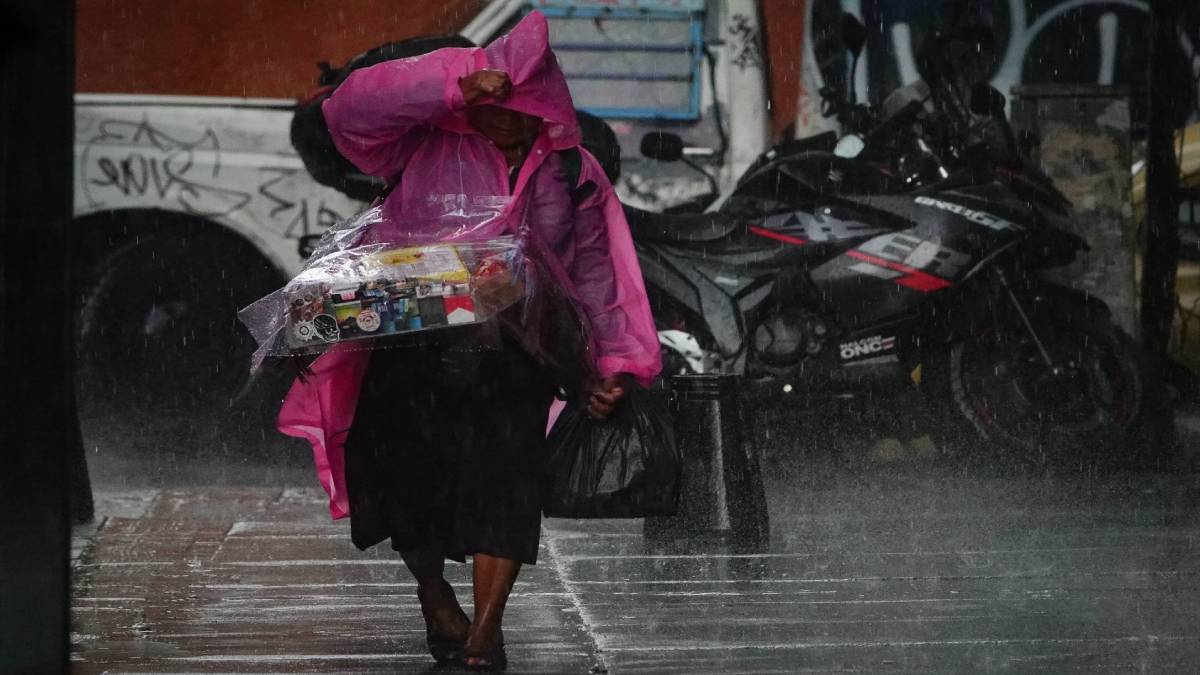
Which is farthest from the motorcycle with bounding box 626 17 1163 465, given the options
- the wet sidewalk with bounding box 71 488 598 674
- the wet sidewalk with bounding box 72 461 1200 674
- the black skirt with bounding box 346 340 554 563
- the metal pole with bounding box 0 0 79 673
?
the metal pole with bounding box 0 0 79 673

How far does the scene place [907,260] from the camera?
8570mm

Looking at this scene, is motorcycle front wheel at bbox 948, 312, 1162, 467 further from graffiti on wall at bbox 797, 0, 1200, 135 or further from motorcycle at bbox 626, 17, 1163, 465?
graffiti on wall at bbox 797, 0, 1200, 135

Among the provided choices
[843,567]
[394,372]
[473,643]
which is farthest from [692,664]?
[843,567]

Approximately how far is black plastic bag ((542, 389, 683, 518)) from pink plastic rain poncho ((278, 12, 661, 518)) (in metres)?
0.16

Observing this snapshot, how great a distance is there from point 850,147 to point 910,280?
72cm

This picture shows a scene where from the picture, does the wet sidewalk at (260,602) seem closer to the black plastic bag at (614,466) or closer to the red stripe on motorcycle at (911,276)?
the black plastic bag at (614,466)

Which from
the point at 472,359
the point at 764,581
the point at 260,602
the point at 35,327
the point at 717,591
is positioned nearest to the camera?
the point at 35,327

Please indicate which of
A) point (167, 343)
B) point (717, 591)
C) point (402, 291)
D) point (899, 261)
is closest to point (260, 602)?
point (717, 591)

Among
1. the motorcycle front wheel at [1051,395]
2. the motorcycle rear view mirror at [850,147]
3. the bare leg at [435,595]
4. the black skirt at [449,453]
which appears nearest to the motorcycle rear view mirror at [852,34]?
the motorcycle rear view mirror at [850,147]

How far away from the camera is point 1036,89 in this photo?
877cm

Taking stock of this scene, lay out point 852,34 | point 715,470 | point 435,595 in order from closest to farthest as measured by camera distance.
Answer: point 435,595 < point 715,470 < point 852,34

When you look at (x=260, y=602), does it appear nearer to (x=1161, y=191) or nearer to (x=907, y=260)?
(x=907, y=260)

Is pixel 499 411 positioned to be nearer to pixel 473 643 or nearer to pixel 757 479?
pixel 473 643

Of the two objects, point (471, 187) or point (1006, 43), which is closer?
point (471, 187)
